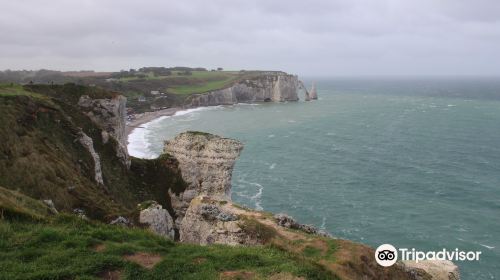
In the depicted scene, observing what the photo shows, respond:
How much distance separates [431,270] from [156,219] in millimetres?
23321

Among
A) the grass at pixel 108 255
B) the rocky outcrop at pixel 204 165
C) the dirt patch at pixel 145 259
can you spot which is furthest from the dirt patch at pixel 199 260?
the rocky outcrop at pixel 204 165

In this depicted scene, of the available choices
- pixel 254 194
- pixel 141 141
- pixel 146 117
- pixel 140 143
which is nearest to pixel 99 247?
pixel 254 194

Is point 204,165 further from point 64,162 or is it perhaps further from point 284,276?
point 284,276

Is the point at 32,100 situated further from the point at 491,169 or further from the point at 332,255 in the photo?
the point at 491,169

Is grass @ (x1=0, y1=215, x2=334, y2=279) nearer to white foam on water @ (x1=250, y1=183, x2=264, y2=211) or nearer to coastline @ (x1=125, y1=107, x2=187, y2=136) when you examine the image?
white foam on water @ (x1=250, y1=183, x2=264, y2=211)

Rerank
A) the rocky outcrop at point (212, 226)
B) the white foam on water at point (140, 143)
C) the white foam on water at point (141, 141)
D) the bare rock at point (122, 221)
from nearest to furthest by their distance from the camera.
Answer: the rocky outcrop at point (212, 226) → the bare rock at point (122, 221) → the white foam on water at point (140, 143) → the white foam on water at point (141, 141)

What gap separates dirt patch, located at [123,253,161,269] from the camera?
1792cm

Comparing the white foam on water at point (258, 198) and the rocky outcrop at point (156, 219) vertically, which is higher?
the rocky outcrop at point (156, 219)

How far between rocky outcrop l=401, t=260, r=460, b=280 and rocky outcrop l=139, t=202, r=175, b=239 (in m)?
20.8

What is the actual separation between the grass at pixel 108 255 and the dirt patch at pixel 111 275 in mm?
132

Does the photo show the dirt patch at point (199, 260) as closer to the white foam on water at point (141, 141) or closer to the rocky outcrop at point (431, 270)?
the rocky outcrop at point (431, 270)

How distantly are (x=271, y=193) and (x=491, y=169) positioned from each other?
43217 mm

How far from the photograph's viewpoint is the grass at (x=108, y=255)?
54.4 feet

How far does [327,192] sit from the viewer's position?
71125 mm
